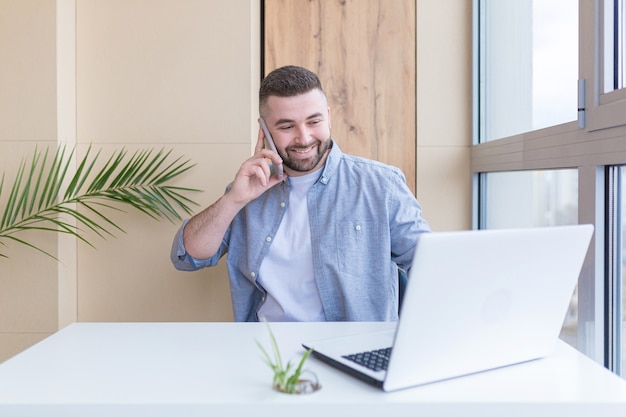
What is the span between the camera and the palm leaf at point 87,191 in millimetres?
2693

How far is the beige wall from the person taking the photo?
9.06ft

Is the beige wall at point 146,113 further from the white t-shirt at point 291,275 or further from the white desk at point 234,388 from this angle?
the white desk at point 234,388

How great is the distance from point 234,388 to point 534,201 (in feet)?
4.91

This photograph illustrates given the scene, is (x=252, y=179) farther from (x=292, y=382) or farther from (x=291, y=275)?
(x=292, y=382)

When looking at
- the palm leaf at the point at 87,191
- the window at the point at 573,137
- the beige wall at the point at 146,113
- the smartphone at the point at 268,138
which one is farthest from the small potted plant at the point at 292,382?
the beige wall at the point at 146,113

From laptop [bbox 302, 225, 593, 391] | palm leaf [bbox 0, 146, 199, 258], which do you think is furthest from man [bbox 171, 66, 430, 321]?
laptop [bbox 302, 225, 593, 391]

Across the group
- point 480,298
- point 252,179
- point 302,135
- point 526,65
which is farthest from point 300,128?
point 480,298

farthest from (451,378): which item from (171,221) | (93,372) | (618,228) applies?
(171,221)

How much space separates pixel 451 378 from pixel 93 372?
665mm

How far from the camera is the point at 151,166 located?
289 centimetres

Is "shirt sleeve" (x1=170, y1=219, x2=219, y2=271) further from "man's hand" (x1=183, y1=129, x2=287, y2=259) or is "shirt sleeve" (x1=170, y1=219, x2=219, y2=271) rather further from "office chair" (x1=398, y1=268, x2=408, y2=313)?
"office chair" (x1=398, y1=268, x2=408, y2=313)

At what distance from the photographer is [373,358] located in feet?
4.21

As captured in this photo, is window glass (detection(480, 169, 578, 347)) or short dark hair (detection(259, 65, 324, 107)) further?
short dark hair (detection(259, 65, 324, 107))

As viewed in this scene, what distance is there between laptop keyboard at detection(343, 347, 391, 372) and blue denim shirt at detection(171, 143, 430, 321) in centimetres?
89
